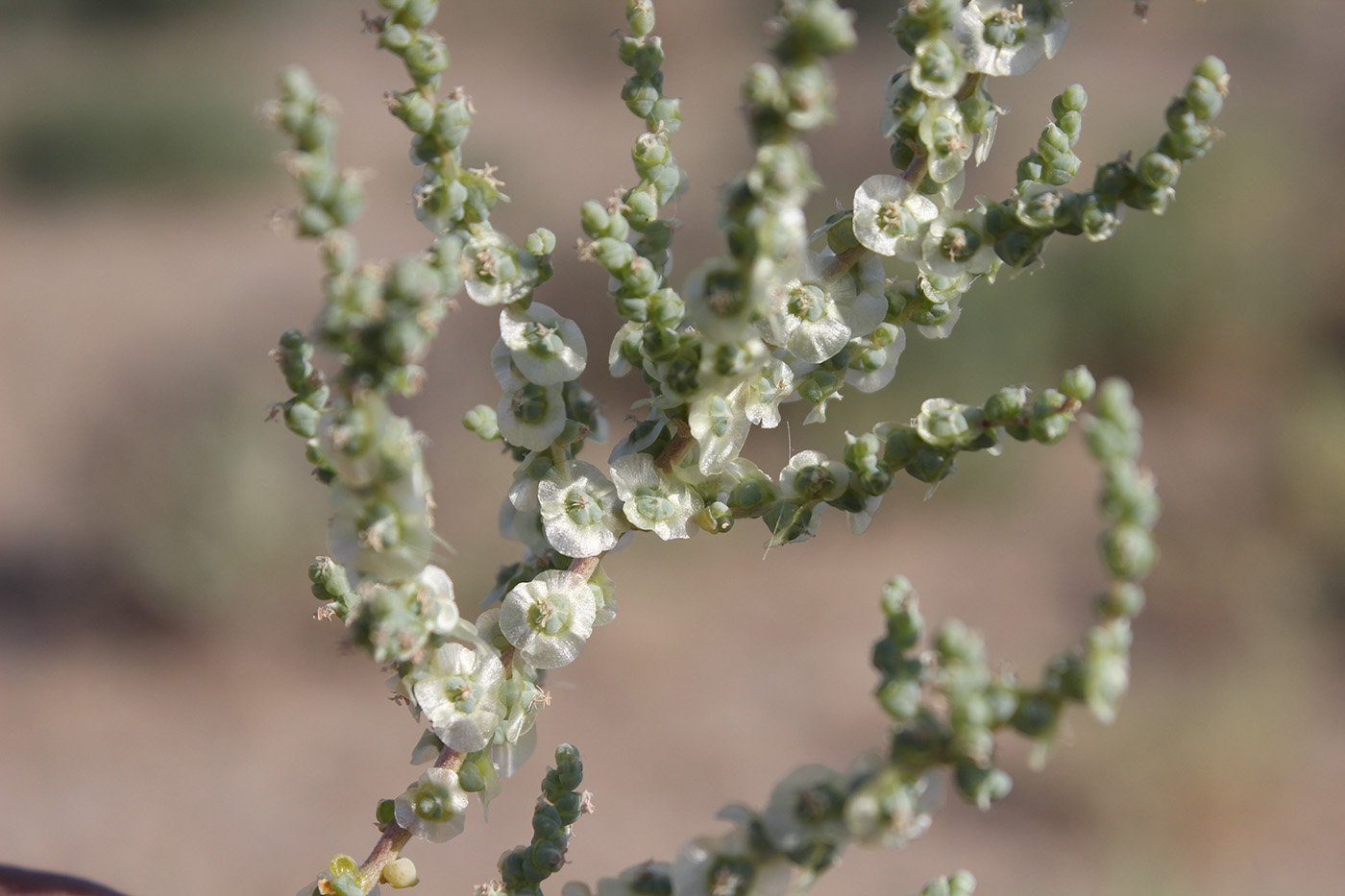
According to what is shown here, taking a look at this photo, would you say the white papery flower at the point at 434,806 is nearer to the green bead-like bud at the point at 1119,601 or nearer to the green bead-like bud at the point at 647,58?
the green bead-like bud at the point at 1119,601

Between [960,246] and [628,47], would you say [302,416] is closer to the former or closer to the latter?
[628,47]

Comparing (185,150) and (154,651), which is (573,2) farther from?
(154,651)

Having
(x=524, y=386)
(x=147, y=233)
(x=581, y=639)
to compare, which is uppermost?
(x=147, y=233)

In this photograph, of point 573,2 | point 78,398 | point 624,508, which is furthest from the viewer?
Answer: point 573,2

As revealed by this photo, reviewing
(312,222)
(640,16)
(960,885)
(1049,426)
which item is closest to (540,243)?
(640,16)

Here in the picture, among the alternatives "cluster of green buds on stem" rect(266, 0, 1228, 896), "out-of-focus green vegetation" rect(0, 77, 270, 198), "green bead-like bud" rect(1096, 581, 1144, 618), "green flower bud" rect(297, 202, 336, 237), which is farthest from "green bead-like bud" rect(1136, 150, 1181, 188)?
"out-of-focus green vegetation" rect(0, 77, 270, 198)

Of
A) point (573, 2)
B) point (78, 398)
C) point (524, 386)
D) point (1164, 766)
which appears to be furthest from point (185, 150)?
point (524, 386)

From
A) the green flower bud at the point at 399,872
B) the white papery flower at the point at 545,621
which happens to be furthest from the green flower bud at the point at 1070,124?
the green flower bud at the point at 399,872
